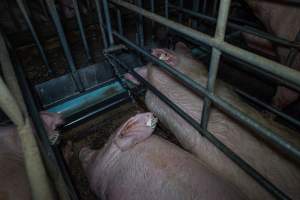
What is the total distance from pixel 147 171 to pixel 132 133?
322mm

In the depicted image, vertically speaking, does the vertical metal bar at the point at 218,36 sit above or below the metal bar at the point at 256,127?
above

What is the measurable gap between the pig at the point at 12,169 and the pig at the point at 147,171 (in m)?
0.60

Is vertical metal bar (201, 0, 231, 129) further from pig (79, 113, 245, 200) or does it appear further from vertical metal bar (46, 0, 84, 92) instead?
vertical metal bar (46, 0, 84, 92)

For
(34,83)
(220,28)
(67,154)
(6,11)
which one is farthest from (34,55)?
(220,28)

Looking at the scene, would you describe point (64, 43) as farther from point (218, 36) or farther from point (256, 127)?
point (256, 127)

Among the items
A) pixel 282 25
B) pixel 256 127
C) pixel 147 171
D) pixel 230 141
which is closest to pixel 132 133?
pixel 147 171

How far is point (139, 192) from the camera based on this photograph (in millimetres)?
1330

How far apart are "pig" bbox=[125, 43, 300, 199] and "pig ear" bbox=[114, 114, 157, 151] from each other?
0.33m

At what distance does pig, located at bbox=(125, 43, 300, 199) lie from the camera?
134cm

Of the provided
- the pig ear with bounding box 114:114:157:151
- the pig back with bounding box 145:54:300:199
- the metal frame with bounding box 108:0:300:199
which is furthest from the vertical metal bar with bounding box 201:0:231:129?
the pig ear with bounding box 114:114:157:151

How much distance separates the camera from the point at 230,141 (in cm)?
150

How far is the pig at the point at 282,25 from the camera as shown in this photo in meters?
2.21

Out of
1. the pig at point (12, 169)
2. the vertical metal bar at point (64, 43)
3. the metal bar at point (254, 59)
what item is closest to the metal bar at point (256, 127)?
the metal bar at point (254, 59)

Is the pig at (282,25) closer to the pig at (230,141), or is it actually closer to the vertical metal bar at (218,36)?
the pig at (230,141)
